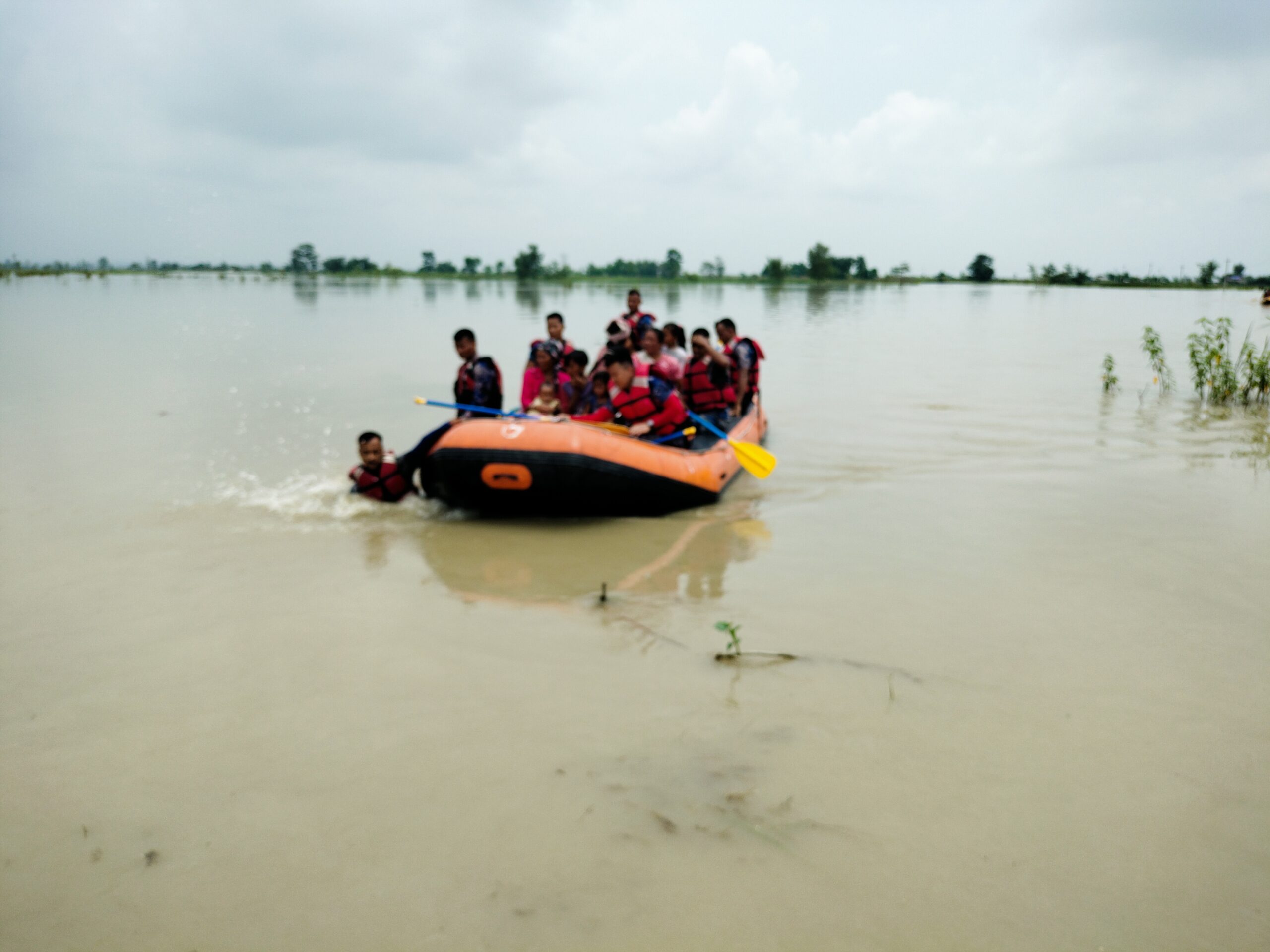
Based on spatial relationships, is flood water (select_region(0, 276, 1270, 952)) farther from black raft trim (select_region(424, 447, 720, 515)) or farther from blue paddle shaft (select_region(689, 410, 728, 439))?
blue paddle shaft (select_region(689, 410, 728, 439))

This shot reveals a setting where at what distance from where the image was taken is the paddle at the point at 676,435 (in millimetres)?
5984

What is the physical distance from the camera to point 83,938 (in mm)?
2102

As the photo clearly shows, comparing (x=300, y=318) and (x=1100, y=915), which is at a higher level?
(x=300, y=318)

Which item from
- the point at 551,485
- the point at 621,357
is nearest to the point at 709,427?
the point at 621,357

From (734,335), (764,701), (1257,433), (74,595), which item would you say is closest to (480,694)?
(764,701)

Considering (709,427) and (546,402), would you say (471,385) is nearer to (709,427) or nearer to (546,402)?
(546,402)

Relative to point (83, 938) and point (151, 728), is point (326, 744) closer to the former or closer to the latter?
point (151, 728)

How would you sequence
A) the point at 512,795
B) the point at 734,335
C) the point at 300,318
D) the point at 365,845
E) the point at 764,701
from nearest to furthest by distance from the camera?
the point at 365,845 → the point at 512,795 → the point at 764,701 → the point at 734,335 → the point at 300,318

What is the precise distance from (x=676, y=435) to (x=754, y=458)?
771 mm

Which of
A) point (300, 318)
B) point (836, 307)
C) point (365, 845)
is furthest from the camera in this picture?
point (836, 307)

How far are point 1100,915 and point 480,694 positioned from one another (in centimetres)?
215

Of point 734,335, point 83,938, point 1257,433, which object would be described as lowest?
point 83,938

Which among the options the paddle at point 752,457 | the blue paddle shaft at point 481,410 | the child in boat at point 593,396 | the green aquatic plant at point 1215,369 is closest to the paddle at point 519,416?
the blue paddle shaft at point 481,410

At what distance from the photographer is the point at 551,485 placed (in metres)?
5.27
